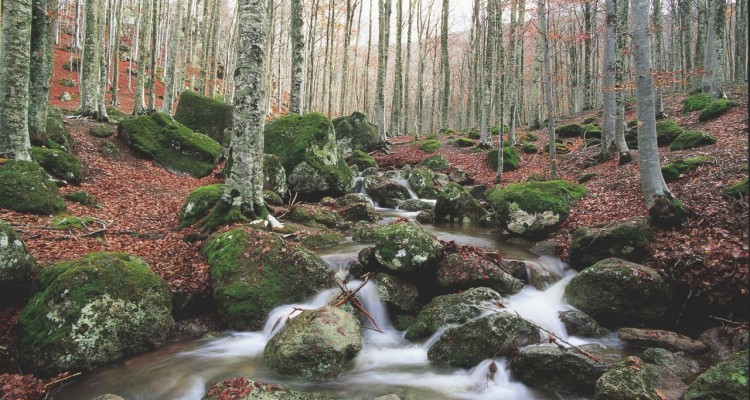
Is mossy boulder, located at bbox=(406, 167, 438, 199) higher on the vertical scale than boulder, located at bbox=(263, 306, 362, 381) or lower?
higher

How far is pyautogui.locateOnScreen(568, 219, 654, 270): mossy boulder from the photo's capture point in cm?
670

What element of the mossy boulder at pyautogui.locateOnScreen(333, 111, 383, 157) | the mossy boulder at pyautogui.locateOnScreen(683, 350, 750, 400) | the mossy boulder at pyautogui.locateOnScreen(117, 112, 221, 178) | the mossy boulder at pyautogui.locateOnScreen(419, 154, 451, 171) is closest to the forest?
the mossy boulder at pyautogui.locateOnScreen(683, 350, 750, 400)

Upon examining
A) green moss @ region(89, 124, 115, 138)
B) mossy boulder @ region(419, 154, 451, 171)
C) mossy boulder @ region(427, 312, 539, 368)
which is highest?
green moss @ region(89, 124, 115, 138)

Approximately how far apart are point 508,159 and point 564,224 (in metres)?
7.47

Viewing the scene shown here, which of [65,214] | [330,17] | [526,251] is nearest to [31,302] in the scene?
[65,214]

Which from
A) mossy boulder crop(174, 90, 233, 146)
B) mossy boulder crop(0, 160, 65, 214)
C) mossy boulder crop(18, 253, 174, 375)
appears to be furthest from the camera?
mossy boulder crop(174, 90, 233, 146)

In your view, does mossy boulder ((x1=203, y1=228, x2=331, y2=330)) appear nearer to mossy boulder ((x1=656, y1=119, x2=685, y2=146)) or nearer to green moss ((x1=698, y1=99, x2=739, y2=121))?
mossy boulder ((x1=656, y1=119, x2=685, y2=146))

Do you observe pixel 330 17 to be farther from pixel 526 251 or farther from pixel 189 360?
pixel 189 360

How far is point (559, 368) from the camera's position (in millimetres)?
4566

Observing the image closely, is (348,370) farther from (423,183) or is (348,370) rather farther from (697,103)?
(697,103)

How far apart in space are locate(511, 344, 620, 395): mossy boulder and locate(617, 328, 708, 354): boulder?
75 centimetres

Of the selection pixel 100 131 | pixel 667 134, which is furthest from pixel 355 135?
pixel 667 134

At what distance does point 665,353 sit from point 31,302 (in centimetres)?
773

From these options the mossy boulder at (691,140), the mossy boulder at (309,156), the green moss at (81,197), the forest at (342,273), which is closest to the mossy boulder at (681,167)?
the forest at (342,273)
